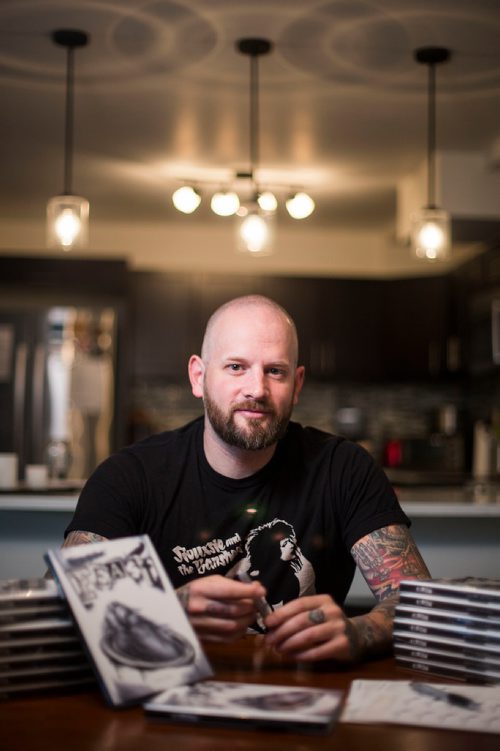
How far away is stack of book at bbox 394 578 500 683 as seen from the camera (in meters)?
1.21

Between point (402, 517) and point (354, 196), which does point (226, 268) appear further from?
point (402, 517)

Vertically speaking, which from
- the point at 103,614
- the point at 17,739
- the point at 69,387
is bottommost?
the point at 17,739

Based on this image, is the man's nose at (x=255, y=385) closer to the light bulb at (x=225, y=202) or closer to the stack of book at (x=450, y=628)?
the stack of book at (x=450, y=628)

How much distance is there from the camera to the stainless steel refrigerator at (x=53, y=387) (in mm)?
5332

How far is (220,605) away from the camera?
120cm

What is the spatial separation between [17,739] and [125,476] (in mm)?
765

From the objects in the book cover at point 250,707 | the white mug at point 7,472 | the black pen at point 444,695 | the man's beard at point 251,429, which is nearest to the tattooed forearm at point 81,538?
the man's beard at point 251,429

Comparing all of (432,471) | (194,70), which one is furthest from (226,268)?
(194,70)

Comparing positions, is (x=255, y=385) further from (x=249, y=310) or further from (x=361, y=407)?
(x=361, y=407)

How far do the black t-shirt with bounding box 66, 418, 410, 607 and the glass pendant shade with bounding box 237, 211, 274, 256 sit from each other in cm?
208

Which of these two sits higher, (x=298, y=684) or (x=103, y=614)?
(x=103, y=614)

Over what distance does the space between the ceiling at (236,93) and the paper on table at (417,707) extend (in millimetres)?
2551

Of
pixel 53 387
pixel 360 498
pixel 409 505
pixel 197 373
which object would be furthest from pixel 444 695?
pixel 53 387

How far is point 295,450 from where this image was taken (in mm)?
1822
